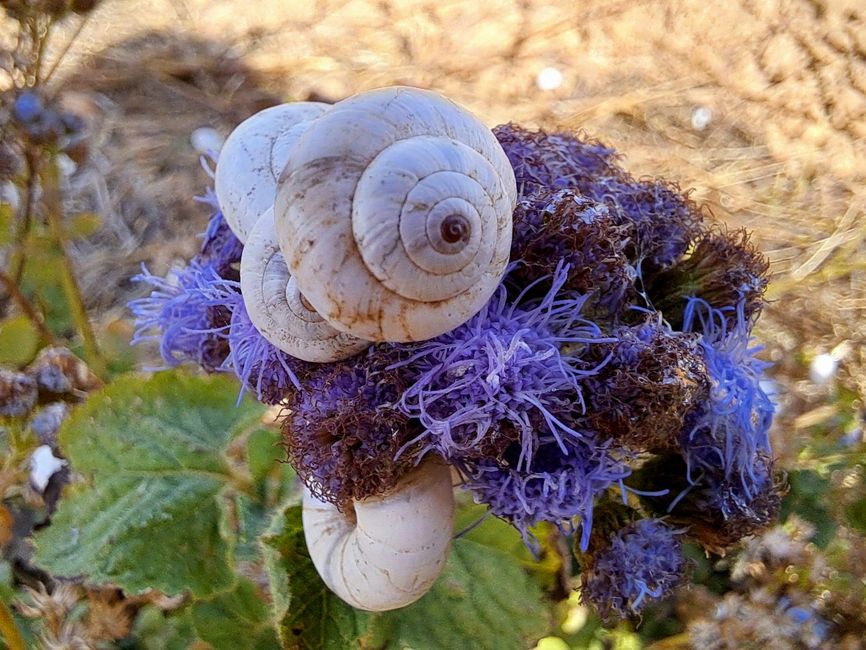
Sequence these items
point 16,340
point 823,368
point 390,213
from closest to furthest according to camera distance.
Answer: point 390,213
point 16,340
point 823,368

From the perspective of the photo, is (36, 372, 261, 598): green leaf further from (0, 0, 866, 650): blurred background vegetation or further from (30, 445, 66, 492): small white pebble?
(0, 0, 866, 650): blurred background vegetation

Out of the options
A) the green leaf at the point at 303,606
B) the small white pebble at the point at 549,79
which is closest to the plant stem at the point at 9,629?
the green leaf at the point at 303,606

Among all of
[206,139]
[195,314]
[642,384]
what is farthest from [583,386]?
[206,139]

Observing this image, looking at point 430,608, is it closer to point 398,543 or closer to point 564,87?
point 398,543

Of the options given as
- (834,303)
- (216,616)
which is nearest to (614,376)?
(216,616)

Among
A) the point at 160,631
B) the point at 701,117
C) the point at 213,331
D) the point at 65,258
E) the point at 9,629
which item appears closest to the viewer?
the point at 213,331

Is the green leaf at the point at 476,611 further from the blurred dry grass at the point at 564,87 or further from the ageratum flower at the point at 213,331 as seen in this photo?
the blurred dry grass at the point at 564,87
